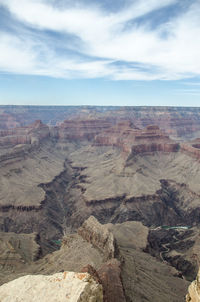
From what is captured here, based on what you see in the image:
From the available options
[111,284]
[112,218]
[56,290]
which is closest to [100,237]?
[111,284]

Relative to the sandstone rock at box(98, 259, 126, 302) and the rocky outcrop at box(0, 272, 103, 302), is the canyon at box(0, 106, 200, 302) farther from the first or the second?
the rocky outcrop at box(0, 272, 103, 302)

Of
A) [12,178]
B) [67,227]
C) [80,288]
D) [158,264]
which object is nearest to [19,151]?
[12,178]

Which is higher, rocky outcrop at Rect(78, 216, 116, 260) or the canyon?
rocky outcrop at Rect(78, 216, 116, 260)

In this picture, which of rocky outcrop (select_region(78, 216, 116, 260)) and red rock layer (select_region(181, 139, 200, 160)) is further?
red rock layer (select_region(181, 139, 200, 160))

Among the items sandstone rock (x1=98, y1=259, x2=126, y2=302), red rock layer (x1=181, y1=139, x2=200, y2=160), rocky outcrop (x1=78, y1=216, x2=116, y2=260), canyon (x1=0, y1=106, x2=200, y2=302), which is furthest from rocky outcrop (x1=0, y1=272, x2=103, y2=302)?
red rock layer (x1=181, y1=139, x2=200, y2=160)

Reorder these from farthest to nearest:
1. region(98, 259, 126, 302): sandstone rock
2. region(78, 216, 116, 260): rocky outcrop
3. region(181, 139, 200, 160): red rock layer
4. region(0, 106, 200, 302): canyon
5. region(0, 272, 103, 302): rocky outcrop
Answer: region(181, 139, 200, 160): red rock layer < region(78, 216, 116, 260): rocky outcrop < region(0, 106, 200, 302): canyon < region(98, 259, 126, 302): sandstone rock < region(0, 272, 103, 302): rocky outcrop

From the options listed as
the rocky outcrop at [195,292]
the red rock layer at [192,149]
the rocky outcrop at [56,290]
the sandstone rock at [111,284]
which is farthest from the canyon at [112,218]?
the rocky outcrop at [195,292]

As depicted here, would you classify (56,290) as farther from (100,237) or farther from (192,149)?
(192,149)
